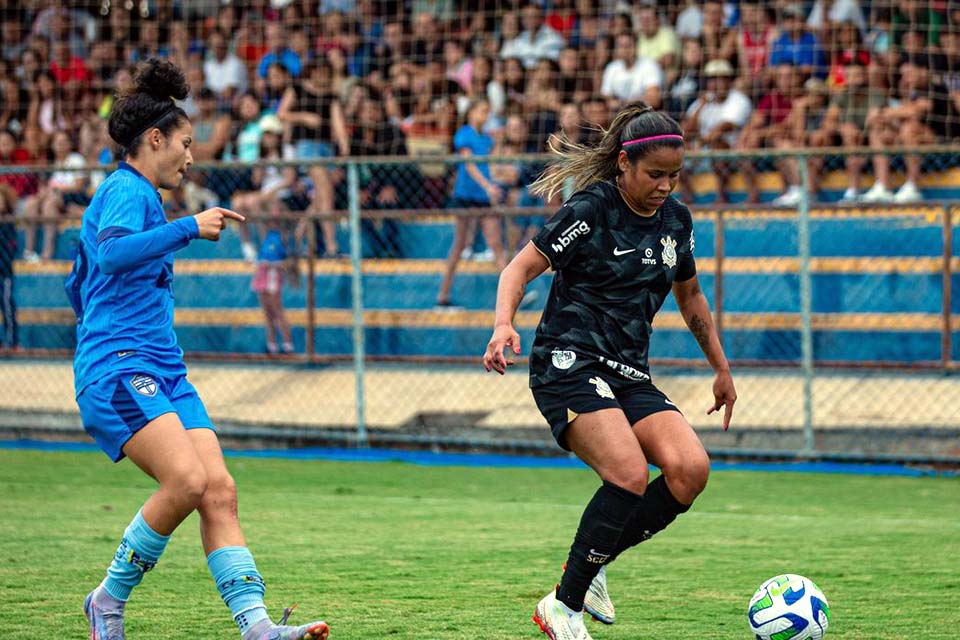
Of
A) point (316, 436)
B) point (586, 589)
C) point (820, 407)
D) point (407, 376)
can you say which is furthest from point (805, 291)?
point (586, 589)

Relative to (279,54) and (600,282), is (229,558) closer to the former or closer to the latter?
(600,282)

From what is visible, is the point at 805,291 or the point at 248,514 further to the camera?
the point at 805,291

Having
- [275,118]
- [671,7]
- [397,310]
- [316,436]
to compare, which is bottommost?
[316,436]

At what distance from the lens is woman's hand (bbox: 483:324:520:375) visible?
193 inches

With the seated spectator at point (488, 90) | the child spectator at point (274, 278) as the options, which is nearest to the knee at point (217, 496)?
the child spectator at point (274, 278)

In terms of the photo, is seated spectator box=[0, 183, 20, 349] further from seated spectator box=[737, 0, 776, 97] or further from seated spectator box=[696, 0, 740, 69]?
seated spectator box=[737, 0, 776, 97]

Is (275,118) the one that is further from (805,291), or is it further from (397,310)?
(805,291)

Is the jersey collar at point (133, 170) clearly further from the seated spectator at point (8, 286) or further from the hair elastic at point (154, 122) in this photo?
the seated spectator at point (8, 286)

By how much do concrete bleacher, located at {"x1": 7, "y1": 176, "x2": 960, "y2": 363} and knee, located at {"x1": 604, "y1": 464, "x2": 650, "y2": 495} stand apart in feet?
23.6

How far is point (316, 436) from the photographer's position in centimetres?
1281

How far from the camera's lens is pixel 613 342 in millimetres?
5398

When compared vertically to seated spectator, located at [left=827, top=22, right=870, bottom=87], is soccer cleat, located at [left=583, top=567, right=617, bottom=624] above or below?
below

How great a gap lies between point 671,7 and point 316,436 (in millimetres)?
6297

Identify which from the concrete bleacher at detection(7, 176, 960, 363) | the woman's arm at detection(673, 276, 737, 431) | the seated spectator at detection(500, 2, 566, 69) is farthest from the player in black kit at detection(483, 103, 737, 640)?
the seated spectator at detection(500, 2, 566, 69)
